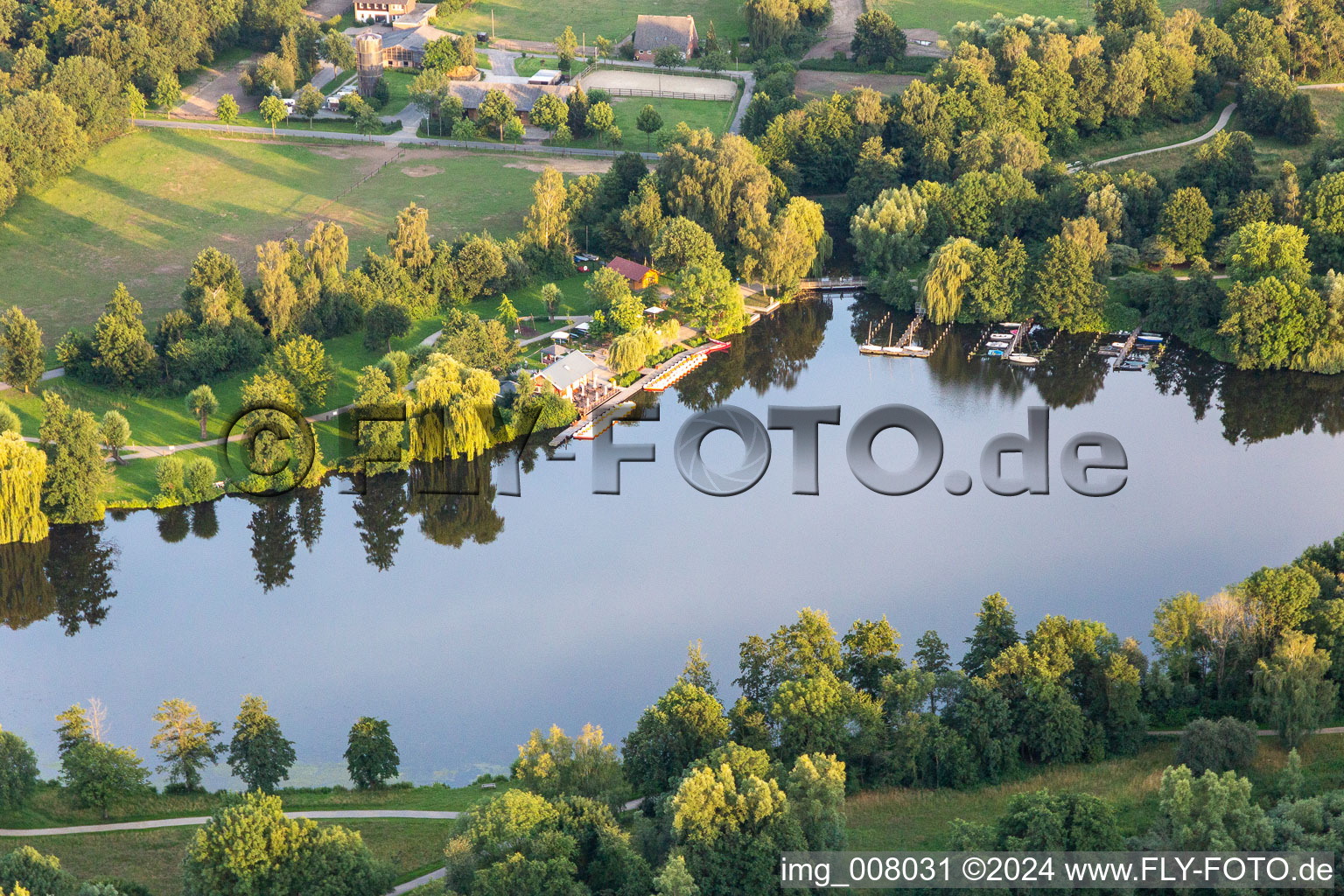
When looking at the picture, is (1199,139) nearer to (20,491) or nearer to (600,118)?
(600,118)

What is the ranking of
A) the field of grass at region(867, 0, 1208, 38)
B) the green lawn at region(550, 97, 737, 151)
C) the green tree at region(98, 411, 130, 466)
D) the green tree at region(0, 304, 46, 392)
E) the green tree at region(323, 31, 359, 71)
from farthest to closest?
the field of grass at region(867, 0, 1208, 38), the green tree at region(323, 31, 359, 71), the green lawn at region(550, 97, 737, 151), the green tree at region(0, 304, 46, 392), the green tree at region(98, 411, 130, 466)

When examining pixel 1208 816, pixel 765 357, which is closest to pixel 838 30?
pixel 765 357

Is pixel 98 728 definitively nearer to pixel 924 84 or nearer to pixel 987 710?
pixel 987 710

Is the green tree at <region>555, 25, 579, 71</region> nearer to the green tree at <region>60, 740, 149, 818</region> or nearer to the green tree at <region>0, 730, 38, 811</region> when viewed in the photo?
the green tree at <region>60, 740, 149, 818</region>

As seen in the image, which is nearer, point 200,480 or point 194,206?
point 200,480

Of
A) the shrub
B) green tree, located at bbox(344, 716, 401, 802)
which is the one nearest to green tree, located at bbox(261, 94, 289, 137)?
green tree, located at bbox(344, 716, 401, 802)

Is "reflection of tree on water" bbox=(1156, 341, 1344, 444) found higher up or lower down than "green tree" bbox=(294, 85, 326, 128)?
lower down

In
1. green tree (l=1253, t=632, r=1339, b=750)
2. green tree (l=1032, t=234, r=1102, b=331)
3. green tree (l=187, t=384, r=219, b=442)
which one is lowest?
green tree (l=1253, t=632, r=1339, b=750)
